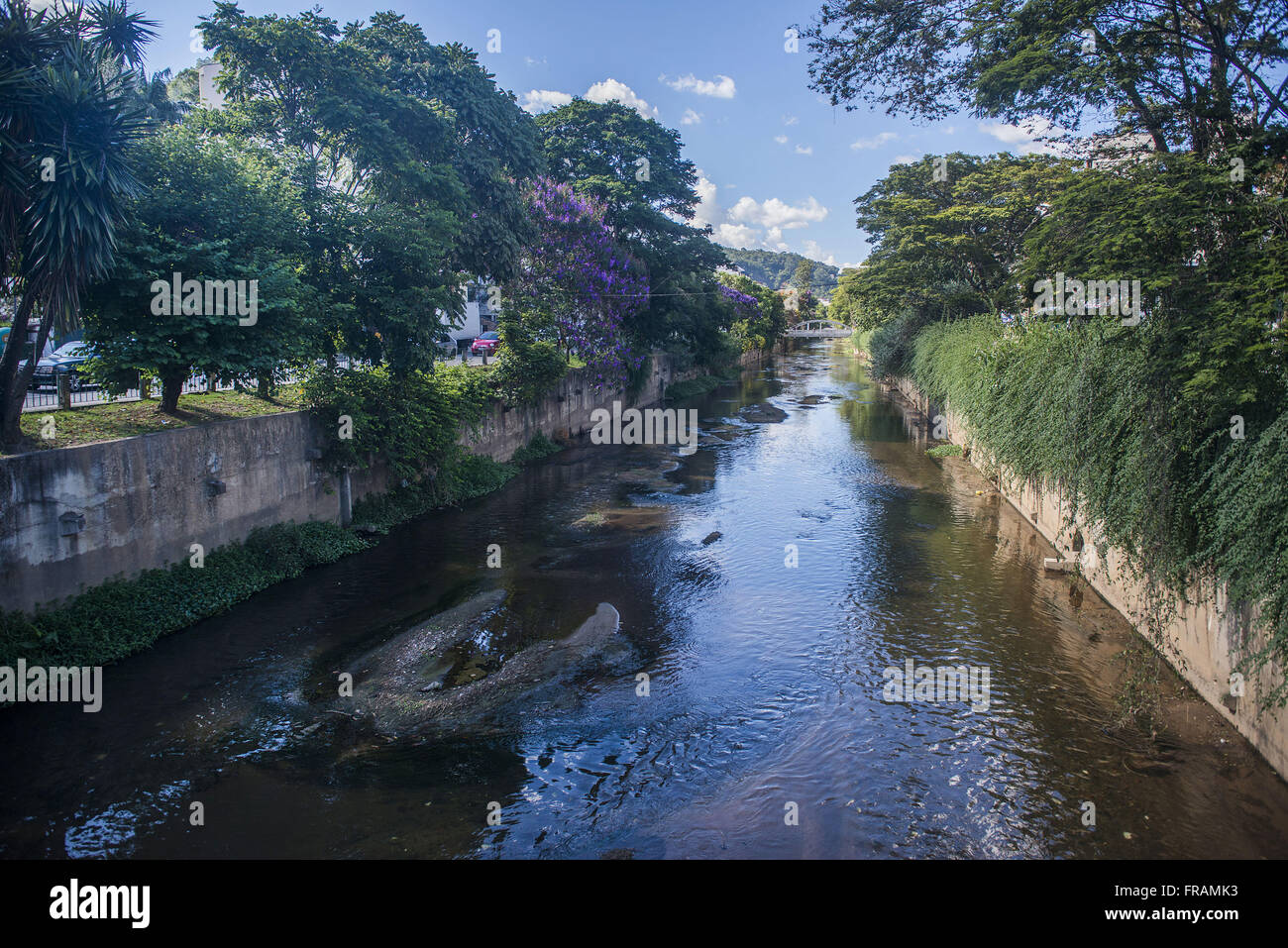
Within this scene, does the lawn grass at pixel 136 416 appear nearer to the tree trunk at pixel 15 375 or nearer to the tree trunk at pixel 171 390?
the tree trunk at pixel 171 390

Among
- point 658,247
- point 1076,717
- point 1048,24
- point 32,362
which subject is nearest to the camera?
point 1076,717

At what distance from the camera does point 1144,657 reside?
932cm

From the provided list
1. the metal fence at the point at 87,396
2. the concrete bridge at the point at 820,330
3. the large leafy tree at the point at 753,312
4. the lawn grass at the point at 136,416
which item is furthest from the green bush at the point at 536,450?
the concrete bridge at the point at 820,330

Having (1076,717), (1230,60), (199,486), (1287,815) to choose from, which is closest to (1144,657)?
(1076,717)

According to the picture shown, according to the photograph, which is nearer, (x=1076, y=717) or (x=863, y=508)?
(x=1076, y=717)

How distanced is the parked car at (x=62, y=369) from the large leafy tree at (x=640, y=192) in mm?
17935

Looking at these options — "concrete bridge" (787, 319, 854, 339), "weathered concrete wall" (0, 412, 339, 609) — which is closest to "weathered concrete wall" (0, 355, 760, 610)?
"weathered concrete wall" (0, 412, 339, 609)

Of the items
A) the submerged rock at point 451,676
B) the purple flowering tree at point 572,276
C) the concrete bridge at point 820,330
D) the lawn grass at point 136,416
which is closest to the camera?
the submerged rock at point 451,676

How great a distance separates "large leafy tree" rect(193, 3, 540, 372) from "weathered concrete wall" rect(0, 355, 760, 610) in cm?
240

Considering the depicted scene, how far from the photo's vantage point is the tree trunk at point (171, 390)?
11655 millimetres

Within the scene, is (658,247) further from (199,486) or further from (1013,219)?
(199,486)

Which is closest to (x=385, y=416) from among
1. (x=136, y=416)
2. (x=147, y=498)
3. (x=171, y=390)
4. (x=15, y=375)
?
(x=171, y=390)

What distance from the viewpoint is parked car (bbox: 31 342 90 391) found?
11470 mm

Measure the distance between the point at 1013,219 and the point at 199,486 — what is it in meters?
26.7
